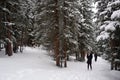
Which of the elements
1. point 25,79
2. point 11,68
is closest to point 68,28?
point 11,68

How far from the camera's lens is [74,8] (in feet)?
76.8

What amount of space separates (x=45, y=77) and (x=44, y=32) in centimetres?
834

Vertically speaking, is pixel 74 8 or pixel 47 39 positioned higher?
pixel 74 8

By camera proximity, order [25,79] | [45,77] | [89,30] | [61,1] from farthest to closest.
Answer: [89,30] < [61,1] < [45,77] < [25,79]

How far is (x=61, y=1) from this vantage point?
22.2 m

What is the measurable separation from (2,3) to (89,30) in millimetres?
15949

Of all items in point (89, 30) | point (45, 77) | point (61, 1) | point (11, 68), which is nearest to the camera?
point (45, 77)

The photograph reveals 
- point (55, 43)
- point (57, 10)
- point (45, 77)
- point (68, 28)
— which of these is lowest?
point (45, 77)

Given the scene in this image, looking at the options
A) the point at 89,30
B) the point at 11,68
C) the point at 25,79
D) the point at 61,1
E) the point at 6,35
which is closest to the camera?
the point at 25,79

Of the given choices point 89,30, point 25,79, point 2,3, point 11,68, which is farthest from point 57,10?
point 89,30

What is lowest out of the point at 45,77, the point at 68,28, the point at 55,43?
the point at 45,77

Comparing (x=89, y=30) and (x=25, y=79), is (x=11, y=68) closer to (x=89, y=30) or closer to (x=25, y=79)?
(x=25, y=79)

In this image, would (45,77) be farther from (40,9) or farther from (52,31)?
(40,9)

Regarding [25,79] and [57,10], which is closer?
[25,79]
